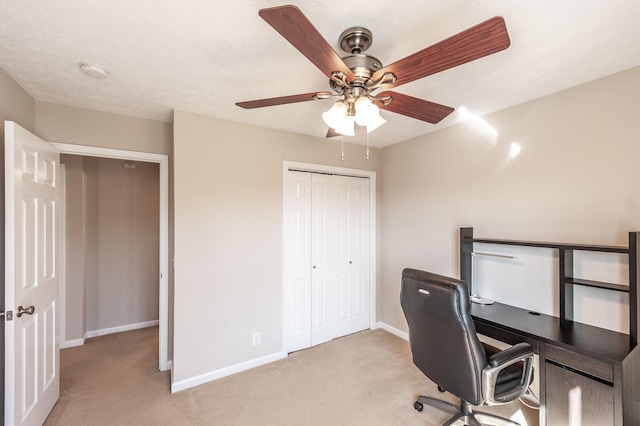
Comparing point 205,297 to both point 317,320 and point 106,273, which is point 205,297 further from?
point 106,273

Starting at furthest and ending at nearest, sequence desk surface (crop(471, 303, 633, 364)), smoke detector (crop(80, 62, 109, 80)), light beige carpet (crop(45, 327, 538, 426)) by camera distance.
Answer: light beige carpet (crop(45, 327, 538, 426)), smoke detector (crop(80, 62, 109, 80)), desk surface (crop(471, 303, 633, 364))

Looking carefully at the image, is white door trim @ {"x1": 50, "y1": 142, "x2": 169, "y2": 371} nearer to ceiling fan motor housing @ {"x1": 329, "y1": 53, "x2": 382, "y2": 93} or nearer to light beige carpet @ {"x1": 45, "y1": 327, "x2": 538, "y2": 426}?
light beige carpet @ {"x1": 45, "y1": 327, "x2": 538, "y2": 426}

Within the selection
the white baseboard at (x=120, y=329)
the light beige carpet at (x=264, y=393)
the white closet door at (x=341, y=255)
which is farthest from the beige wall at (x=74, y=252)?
the white closet door at (x=341, y=255)

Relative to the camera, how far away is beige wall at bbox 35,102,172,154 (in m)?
2.29

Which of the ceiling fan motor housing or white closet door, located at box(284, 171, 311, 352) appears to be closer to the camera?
the ceiling fan motor housing

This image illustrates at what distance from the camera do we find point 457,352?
1.68m

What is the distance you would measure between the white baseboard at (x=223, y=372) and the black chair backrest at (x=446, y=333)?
161 cm

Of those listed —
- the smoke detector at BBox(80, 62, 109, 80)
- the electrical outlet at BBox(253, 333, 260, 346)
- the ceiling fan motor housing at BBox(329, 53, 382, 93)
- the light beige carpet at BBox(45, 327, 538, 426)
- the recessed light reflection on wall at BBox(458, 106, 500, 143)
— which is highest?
the smoke detector at BBox(80, 62, 109, 80)

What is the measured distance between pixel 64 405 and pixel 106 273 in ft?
5.80

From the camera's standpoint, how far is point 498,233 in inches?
99.1

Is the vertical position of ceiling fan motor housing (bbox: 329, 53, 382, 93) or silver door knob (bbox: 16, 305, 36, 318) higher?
ceiling fan motor housing (bbox: 329, 53, 382, 93)

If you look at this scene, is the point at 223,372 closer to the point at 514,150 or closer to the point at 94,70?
the point at 94,70

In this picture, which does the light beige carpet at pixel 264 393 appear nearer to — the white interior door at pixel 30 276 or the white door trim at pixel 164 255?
the white door trim at pixel 164 255

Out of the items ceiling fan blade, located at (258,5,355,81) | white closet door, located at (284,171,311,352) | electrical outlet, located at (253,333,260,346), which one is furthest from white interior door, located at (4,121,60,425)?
white closet door, located at (284,171,311,352)
